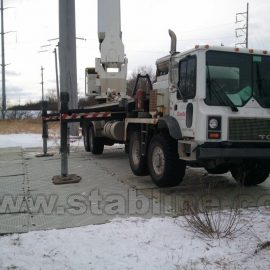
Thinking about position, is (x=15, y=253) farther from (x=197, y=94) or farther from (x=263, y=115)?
(x=263, y=115)

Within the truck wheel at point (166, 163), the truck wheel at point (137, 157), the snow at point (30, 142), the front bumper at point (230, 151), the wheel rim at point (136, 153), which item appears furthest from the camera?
the snow at point (30, 142)

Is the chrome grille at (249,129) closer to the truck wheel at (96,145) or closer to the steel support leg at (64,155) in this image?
the steel support leg at (64,155)

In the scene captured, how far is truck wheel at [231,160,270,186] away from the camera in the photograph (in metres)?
9.05

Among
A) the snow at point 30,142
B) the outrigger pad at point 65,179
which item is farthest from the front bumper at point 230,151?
the snow at point 30,142

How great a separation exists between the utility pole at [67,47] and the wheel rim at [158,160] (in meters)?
13.0

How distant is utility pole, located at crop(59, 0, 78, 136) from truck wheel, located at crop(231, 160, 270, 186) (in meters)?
13.3

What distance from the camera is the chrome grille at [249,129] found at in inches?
305

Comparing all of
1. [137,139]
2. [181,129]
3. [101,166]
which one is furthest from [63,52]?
[181,129]

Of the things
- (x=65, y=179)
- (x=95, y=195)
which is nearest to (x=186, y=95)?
A: (x=95, y=195)

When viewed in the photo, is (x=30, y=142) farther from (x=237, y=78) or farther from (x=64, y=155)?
(x=237, y=78)

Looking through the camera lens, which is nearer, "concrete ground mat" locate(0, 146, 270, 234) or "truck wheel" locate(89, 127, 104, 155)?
"concrete ground mat" locate(0, 146, 270, 234)

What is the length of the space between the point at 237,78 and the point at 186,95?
3.00ft

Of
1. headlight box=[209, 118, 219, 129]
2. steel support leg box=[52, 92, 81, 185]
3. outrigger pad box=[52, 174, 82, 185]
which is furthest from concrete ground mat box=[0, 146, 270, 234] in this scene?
headlight box=[209, 118, 219, 129]

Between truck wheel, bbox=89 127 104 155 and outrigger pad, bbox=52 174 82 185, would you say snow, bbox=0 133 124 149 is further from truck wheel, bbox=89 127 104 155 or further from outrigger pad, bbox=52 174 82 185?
outrigger pad, bbox=52 174 82 185
